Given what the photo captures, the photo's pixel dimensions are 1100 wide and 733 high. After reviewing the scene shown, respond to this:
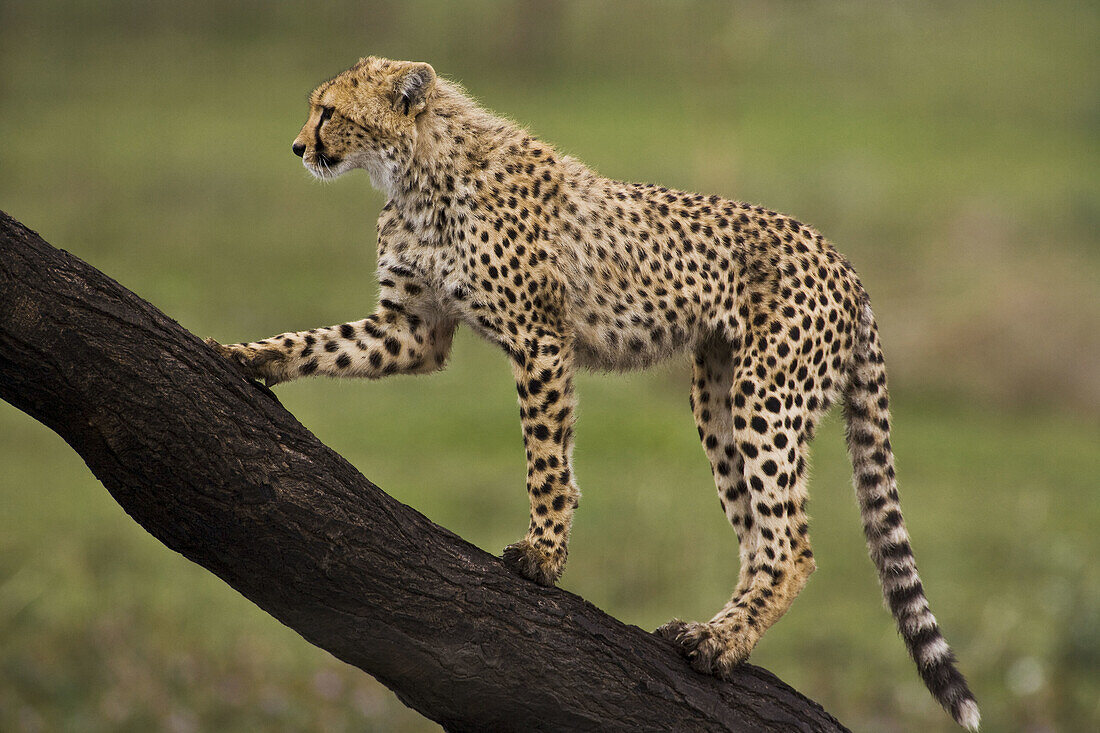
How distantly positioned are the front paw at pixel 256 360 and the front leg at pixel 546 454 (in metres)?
0.71

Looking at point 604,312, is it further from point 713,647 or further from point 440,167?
point 713,647

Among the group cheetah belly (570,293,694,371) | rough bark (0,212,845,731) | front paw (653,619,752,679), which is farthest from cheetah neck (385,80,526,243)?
front paw (653,619,752,679)

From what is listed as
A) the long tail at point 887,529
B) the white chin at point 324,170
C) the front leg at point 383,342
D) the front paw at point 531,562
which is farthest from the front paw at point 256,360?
the long tail at point 887,529

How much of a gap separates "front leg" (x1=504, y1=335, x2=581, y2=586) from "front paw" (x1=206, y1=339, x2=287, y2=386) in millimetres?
707

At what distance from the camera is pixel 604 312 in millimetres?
4320

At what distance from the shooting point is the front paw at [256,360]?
3621 mm

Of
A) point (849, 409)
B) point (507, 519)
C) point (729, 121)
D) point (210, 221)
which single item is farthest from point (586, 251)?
point (729, 121)

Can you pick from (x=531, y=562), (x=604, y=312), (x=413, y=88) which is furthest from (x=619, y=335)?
(x=413, y=88)

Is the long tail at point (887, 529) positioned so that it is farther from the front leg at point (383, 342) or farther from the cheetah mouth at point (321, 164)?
the cheetah mouth at point (321, 164)

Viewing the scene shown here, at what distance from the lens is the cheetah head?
4.04 metres

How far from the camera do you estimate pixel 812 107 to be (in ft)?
53.4

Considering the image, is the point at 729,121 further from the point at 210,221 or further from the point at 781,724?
the point at 781,724

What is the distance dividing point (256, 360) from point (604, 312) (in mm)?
1180

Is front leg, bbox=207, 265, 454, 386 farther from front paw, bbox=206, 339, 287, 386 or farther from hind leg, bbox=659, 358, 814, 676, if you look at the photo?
hind leg, bbox=659, 358, 814, 676
